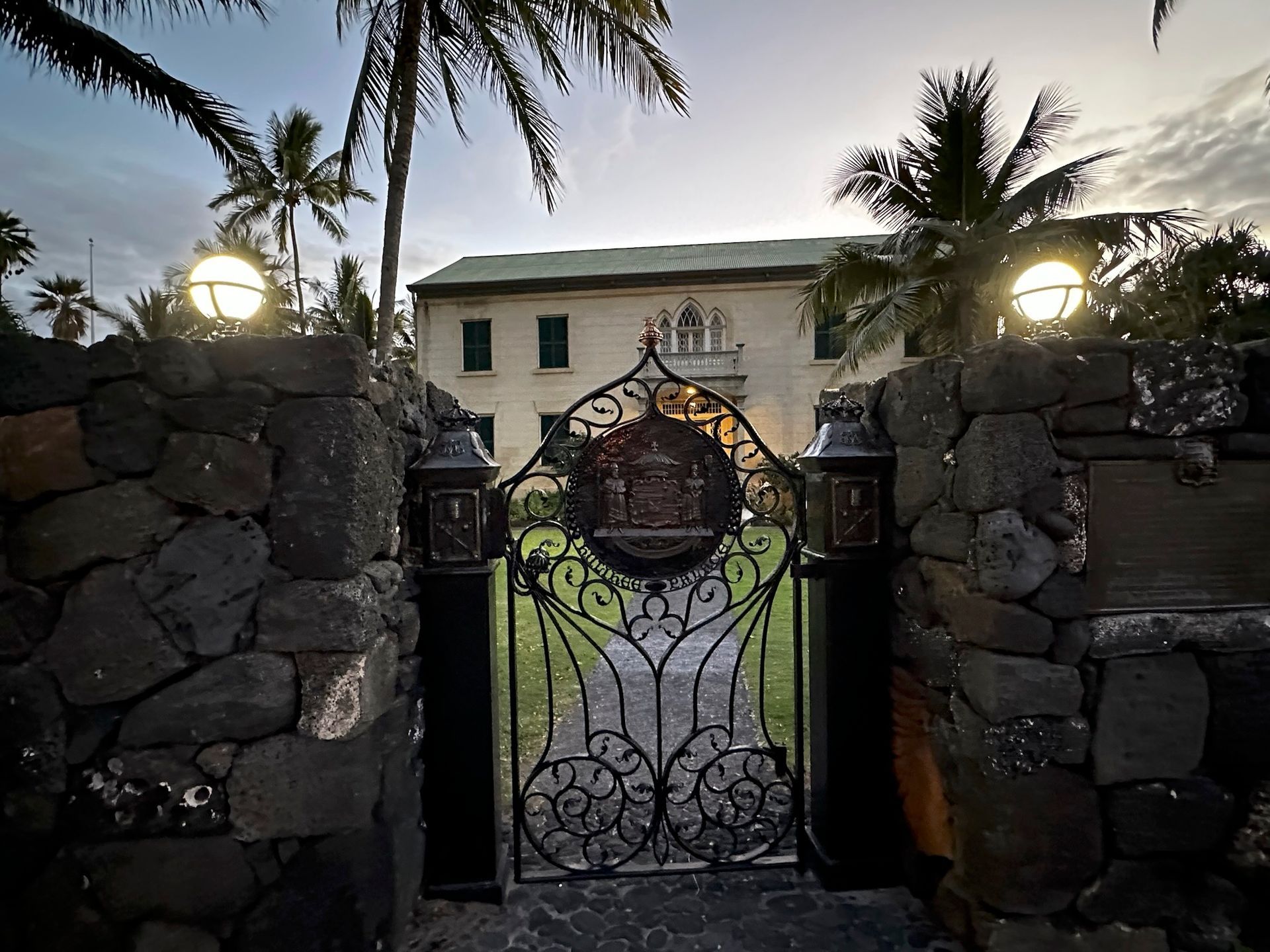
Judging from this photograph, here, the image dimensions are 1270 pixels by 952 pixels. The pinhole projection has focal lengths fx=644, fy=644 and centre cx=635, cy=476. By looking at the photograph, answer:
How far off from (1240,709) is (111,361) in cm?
391

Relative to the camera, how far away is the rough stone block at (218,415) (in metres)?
2.01

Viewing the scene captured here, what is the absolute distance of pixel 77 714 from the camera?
202cm

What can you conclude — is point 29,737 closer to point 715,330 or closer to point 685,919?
point 685,919

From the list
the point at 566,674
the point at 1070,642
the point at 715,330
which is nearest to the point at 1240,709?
the point at 1070,642

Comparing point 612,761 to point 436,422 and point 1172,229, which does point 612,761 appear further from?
point 1172,229

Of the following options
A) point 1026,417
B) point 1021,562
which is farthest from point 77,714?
point 1026,417

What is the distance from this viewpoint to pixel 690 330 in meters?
17.9

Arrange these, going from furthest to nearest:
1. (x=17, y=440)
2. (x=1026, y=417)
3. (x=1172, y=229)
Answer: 1. (x=1172, y=229)
2. (x=1026, y=417)
3. (x=17, y=440)

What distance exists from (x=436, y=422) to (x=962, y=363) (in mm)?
2120

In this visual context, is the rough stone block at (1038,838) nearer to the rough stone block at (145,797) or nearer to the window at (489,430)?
the rough stone block at (145,797)

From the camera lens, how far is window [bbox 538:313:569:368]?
18.2 meters

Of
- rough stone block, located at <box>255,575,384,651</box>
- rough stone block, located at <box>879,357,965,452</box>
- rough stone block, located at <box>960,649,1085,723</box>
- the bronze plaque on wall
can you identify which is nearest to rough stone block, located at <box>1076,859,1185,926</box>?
rough stone block, located at <box>960,649,1085,723</box>

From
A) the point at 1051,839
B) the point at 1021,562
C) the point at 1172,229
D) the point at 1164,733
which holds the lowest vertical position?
the point at 1051,839

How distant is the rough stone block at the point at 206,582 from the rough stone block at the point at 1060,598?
2532 millimetres
